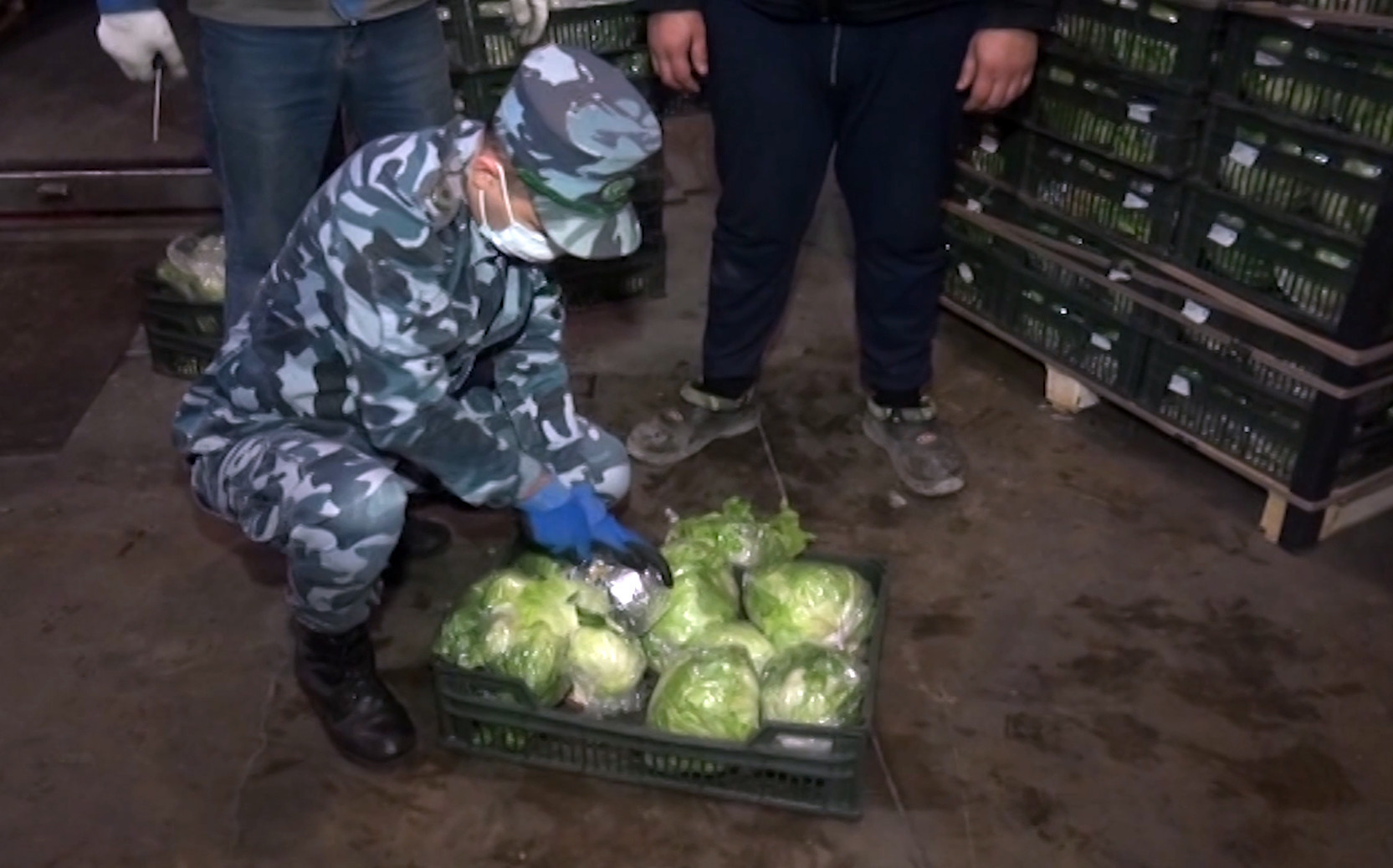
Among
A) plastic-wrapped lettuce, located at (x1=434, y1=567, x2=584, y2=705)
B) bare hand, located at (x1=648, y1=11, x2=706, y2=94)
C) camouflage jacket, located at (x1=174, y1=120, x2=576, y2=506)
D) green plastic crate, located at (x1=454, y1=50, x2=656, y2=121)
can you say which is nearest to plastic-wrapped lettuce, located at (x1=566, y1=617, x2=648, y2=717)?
plastic-wrapped lettuce, located at (x1=434, y1=567, x2=584, y2=705)

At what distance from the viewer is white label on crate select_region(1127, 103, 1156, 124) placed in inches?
104

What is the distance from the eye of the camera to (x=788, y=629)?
2.15 meters

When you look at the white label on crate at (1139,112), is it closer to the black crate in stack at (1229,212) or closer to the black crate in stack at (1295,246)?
the black crate in stack at (1229,212)

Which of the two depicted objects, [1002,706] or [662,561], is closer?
[662,561]

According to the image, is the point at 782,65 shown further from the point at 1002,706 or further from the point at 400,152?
the point at 1002,706

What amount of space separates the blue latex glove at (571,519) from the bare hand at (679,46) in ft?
3.16

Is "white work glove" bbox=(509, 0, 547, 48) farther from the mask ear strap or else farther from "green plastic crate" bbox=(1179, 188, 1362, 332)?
"green plastic crate" bbox=(1179, 188, 1362, 332)

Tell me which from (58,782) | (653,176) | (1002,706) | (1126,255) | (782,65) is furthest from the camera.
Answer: (653,176)

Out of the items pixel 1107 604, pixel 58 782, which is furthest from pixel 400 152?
pixel 1107 604

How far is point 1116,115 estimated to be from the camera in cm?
273

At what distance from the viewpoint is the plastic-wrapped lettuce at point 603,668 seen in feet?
6.77

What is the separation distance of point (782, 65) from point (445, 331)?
0.96 meters

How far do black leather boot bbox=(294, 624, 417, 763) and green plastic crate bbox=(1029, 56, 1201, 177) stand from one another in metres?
1.73

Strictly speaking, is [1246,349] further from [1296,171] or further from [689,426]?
[689,426]
